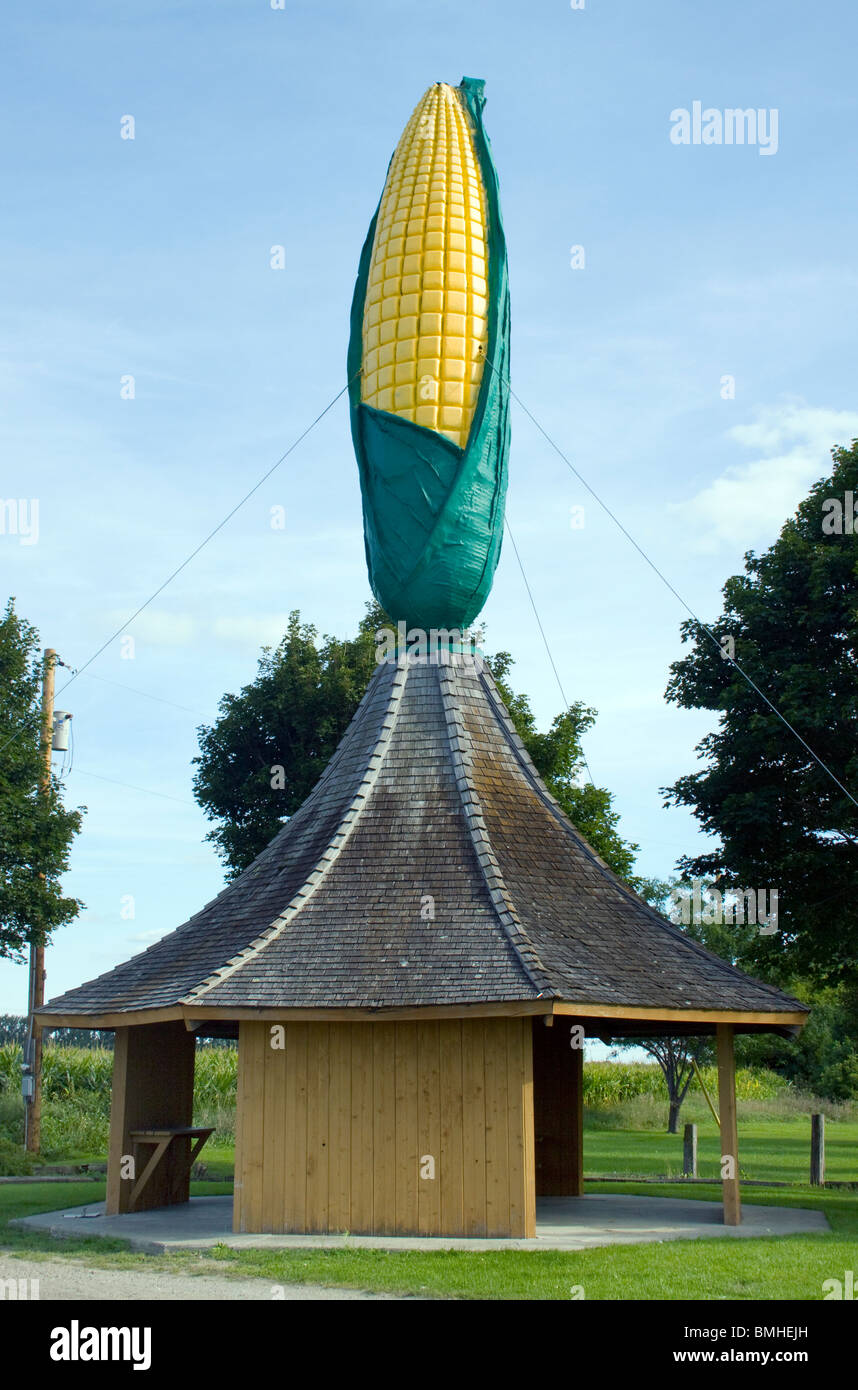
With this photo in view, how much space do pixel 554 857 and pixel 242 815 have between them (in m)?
16.6

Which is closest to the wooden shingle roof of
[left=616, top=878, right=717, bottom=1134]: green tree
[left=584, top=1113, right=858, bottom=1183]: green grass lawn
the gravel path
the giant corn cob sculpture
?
the giant corn cob sculpture

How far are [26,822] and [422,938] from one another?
56.3 feet

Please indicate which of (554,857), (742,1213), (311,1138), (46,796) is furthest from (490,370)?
(46,796)

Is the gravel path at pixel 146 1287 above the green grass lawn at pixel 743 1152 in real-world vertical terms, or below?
above

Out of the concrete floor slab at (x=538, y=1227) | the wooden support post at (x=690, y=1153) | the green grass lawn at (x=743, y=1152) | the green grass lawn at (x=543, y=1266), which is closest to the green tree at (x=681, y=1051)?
the green grass lawn at (x=743, y=1152)

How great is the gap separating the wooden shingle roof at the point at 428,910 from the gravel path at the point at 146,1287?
9.57 ft

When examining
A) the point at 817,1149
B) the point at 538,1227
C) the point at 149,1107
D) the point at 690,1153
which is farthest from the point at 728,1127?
the point at 690,1153

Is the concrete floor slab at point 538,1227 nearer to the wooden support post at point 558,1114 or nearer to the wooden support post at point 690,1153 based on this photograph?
the wooden support post at point 558,1114

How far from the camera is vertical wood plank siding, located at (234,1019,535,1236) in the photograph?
13680mm

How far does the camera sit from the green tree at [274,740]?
103 ft

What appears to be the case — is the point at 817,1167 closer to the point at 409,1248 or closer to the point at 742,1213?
the point at 742,1213

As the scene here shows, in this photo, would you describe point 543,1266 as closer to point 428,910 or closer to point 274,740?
point 428,910

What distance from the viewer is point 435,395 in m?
17.8

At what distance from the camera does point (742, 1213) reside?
16.2 meters
